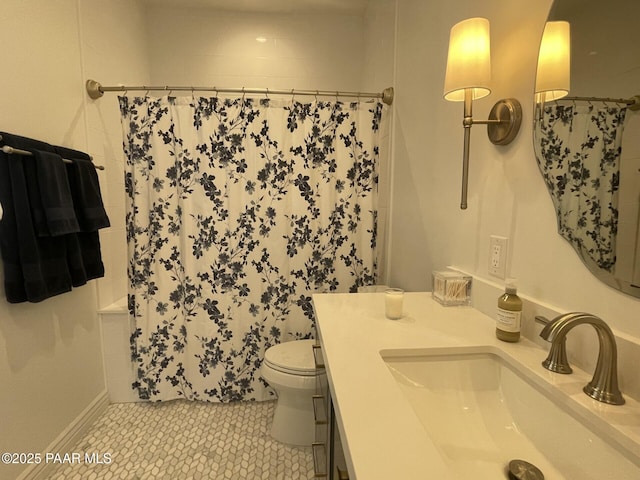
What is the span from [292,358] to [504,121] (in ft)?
4.39

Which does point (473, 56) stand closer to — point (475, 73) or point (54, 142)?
point (475, 73)

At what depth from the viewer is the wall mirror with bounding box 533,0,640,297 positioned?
0.61m

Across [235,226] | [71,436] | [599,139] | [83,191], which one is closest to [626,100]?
[599,139]

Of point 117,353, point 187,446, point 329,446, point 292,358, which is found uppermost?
point 329,446

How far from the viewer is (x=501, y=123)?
0.97 meters

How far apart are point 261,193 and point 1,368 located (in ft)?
4.29

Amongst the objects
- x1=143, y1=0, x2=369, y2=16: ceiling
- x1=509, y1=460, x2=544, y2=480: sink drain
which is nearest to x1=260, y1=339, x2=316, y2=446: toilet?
x1=509, y1=460, x2=544, y2=480: sink drain

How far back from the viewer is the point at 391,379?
68 cm

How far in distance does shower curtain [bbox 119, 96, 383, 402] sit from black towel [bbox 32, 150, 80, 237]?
1.20 ft

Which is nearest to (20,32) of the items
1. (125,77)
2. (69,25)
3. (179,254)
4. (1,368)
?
(69,25)

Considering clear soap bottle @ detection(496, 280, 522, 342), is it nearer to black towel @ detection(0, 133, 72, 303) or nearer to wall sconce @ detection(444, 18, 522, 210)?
wall sconce @ detection(444, 18, 522, 210)

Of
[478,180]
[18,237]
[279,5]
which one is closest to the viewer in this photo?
[478,180]

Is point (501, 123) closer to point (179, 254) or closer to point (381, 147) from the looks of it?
point (381, 147)

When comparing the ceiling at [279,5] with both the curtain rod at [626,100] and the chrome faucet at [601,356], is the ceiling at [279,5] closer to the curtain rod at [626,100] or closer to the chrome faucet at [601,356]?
the curtain rod at [626,100]
